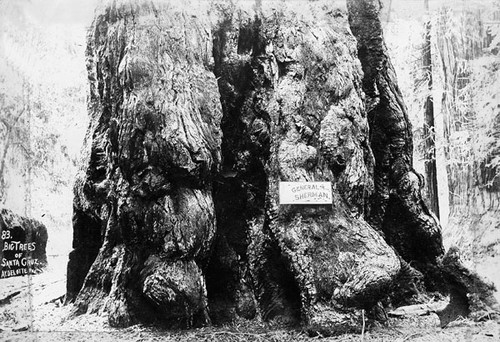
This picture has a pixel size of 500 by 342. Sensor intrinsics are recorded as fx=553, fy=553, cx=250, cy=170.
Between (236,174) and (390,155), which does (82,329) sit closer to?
(236,174)

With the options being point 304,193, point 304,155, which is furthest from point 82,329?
point 304,155

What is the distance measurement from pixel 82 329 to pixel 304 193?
1.41 m

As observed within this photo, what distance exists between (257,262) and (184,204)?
61 centimetres

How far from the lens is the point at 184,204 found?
2.93 m

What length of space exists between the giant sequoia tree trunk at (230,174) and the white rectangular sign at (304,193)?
0.05 meters

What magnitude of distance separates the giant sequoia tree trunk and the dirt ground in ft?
0.22

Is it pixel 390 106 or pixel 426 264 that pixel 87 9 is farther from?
pixel 426 264

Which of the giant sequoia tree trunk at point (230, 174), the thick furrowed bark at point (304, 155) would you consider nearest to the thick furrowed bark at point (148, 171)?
the giant sequoia tree trunk at point (230, 174)

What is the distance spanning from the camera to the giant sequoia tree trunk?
2924mm

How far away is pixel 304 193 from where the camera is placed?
121 inches

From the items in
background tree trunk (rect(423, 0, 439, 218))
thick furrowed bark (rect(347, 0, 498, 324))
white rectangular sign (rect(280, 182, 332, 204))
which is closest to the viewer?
white rectangular sign (rect(280, 182, 332, 204))

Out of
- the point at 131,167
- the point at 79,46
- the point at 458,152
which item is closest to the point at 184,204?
the point at 131,167

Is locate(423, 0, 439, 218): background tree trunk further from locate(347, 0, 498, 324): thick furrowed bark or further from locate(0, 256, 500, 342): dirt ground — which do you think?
locate(0, 256, 500, 342): dirt ground

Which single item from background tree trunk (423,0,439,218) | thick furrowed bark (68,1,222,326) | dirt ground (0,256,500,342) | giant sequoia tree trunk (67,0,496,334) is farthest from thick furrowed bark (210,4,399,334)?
background tree trunk (423,0,439,218)
